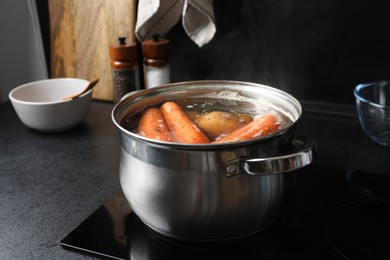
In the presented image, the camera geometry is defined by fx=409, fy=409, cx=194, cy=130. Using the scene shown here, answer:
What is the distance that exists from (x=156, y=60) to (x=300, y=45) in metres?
0.40

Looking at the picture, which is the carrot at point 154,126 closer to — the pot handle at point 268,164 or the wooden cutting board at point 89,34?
the pot handle at point 268,164

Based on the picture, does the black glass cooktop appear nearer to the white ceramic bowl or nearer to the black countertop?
the black countertop

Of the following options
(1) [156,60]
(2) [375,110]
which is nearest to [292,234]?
(2) [375,110]

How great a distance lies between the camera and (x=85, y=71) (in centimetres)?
131

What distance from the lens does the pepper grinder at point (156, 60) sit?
1.14m

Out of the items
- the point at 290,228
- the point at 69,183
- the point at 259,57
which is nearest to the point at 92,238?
the point at 69,183

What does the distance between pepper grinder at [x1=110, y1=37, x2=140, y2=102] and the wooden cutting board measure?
0.33 feet

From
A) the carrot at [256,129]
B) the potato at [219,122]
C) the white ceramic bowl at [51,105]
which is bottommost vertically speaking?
the white ceramic bowl at [51,105]

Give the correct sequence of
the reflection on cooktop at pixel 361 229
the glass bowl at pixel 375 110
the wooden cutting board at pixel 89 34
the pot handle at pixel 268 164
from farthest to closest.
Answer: the wooden cutting board at pixel 89 34 → the glass bowl at pixel 375 110 → the reflection on cooktop at pixel 361 229 → the pot handle at pixel 268 164

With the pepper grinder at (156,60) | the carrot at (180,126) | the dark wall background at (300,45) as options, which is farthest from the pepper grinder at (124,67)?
the carrot at (180,126)

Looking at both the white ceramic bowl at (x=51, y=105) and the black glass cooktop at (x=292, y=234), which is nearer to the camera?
the black glass cooktop at (x=292, y=234)

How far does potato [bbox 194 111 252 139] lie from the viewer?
2.36 ft

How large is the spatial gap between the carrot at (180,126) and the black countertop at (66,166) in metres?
0.21

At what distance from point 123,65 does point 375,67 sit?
676 mm
